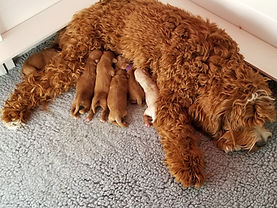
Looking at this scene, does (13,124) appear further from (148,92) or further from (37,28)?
(148,92)

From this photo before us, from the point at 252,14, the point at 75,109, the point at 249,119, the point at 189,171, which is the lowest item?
the point at 75,109

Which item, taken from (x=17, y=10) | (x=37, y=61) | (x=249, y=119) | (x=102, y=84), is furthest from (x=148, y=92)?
(x=17, y=10)

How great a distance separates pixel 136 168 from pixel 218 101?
0.44m

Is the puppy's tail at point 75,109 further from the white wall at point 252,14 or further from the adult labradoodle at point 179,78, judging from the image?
the white wall at point 252,14

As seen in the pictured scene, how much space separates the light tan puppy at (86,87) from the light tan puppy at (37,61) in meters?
0.20

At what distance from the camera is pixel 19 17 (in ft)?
6.11

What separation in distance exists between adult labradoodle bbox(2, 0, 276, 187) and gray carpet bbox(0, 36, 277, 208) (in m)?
0.07

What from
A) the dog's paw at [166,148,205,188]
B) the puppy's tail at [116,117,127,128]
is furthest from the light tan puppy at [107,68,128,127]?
the dog's paw at [166,148,205,188]

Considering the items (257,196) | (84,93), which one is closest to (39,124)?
(84,93)

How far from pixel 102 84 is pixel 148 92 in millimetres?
208

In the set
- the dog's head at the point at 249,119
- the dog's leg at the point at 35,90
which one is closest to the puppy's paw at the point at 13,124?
the dog's leg at the point at 35,90

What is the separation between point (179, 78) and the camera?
1536 millimetres

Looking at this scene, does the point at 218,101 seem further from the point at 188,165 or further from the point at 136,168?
the point at 136,168

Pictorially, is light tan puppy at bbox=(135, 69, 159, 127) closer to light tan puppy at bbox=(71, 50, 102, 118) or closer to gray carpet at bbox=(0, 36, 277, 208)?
gray carpet at bbox=(0, 36, 277, 208)
